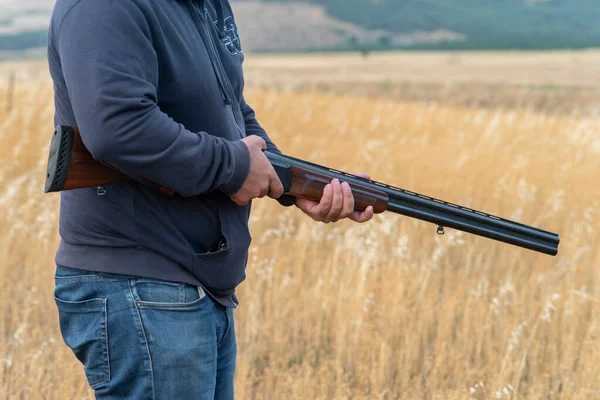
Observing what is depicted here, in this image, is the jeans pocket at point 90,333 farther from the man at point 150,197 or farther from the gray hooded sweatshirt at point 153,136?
the gray hooded sweatshirt at point 153,136

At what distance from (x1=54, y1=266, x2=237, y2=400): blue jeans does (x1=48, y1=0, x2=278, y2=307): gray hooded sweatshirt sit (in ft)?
0.14

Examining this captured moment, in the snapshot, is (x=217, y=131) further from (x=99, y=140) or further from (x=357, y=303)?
(x=357, y=303)

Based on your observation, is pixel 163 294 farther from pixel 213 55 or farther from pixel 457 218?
pixel 457 218

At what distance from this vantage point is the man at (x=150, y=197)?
5.21ft

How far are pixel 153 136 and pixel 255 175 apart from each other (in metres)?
0.32

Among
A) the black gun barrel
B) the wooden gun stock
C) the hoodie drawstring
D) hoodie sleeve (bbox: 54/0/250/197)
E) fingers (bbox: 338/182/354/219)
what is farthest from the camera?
the black gun barrel

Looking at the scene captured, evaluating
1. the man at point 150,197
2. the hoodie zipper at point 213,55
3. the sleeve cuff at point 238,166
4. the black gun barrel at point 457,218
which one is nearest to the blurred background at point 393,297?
the black gun barrel at point 457,218

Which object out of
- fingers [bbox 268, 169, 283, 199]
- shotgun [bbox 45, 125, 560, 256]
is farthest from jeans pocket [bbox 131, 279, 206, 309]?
fingers [bbox 268, 169, 283, 199]

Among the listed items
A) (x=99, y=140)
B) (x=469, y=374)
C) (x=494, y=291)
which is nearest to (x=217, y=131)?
(x=99, y=140)

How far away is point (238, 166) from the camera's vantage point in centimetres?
177

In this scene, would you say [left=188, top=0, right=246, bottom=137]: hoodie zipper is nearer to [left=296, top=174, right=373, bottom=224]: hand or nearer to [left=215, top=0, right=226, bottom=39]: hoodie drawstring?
[left=215, top=0, right=226, bottom=39]: hoodie drawstring

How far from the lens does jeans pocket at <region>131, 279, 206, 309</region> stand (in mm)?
1756

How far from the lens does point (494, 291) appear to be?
15.3 feet

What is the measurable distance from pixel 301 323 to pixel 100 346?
252cm
